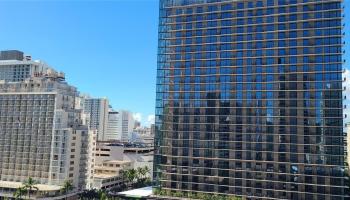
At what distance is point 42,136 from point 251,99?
8109 centimetres

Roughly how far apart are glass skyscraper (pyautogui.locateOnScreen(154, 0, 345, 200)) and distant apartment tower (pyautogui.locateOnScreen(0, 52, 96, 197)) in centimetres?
3950

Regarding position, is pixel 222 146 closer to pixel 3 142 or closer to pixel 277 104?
pixel 277 104

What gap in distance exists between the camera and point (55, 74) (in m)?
148

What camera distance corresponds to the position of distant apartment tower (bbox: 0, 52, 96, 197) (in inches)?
5330

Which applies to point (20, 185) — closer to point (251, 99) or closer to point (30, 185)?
point (30, 185)

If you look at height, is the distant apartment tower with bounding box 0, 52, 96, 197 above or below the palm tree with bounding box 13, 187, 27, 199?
above

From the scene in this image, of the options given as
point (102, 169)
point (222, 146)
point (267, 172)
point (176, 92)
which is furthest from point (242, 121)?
point (102, 169)

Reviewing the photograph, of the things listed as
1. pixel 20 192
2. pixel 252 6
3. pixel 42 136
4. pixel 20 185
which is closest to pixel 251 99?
pixel 252 6

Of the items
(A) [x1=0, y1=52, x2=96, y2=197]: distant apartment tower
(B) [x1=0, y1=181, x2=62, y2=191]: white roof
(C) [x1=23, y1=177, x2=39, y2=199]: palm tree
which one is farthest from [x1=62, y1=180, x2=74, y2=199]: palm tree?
(C) [x1=23, y1=177, x2=39, y2=199]: palm tree

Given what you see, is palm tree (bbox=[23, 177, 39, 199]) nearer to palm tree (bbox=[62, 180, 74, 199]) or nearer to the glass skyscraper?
palm tree (bbox=[62, 180, 74, 199])

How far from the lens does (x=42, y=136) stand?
13800cm

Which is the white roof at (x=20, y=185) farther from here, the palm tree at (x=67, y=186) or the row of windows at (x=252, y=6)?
the row of windows at (x=252, y=6)

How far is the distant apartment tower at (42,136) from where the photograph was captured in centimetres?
13538

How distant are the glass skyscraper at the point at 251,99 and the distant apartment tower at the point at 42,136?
39.5 metres
